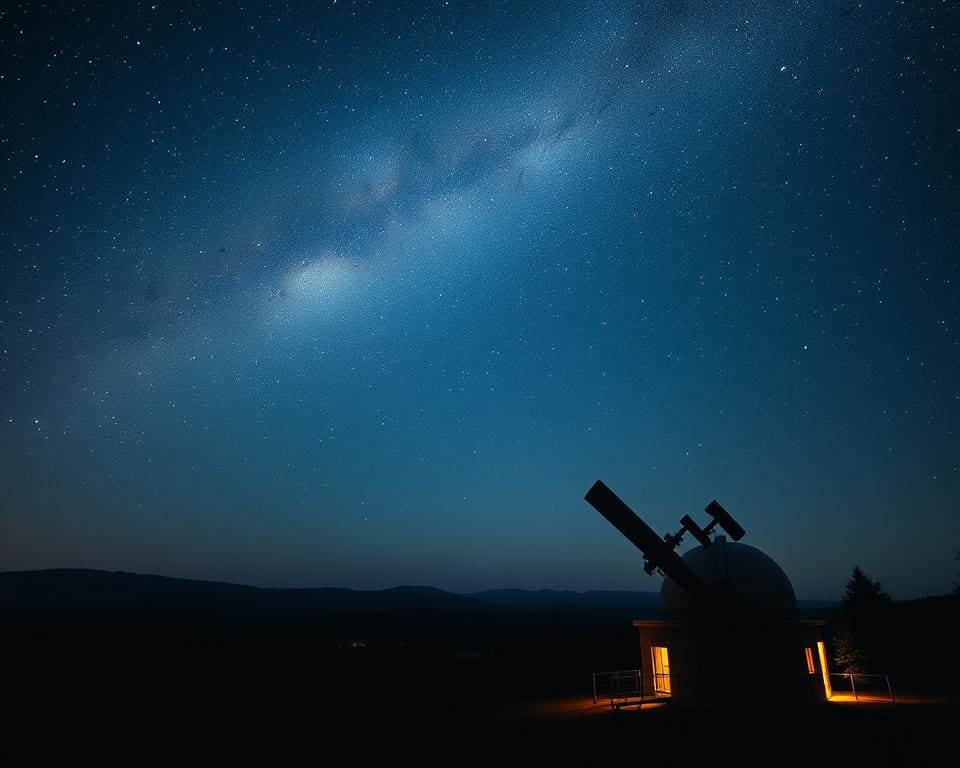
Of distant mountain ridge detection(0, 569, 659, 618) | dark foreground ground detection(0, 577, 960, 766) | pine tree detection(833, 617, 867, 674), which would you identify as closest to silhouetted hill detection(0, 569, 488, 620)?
distant mountain ridge detection(0, 569, 659, 618)

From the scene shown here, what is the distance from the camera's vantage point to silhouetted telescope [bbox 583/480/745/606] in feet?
36.3

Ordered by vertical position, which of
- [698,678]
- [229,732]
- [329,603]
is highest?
[698,678]

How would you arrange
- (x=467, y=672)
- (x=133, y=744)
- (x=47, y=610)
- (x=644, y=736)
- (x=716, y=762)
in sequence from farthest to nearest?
(x=47, y=610) < (x=467, y=672) < (x=133, y=744) < (x=644, y=736) < (x=716, y=762)

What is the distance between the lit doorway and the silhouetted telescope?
9.68 ft

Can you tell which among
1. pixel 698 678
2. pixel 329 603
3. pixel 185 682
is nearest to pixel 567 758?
pixel 698 678

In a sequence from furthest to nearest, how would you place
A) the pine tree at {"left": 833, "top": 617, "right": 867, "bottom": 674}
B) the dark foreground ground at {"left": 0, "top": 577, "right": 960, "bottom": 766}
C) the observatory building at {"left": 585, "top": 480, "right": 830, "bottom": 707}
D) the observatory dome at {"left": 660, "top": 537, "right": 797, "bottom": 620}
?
the pine tree at {"left": 833, "top": 617, "right": 867, "bottom": 674} → the observatory dome at {"left": 660, "top": 537, "right": 797, "bottom": 620} → the observatory building at {"left": 585, "top": 480, "right": 830, "bottom": 707} → the dark foreground ground at {"left": 0, "top": 577, "right": 960, "bottom": 766}

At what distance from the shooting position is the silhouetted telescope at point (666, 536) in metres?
11.1

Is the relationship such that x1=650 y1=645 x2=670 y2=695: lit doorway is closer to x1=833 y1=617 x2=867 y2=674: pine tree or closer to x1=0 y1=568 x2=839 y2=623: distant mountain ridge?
x1=833 y1=617 x2=867 y2=674: pine tree

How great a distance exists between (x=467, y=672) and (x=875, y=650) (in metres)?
19.8

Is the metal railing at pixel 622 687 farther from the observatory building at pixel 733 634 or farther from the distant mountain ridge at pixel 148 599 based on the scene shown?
the distant mountain ridge at pixel 148 599

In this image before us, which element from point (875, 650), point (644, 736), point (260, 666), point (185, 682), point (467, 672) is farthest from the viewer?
point (260, 666)

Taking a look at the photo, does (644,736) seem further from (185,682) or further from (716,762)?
(185,682)

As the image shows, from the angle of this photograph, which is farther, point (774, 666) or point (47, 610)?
point (47, 610)

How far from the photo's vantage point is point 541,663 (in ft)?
96.1
